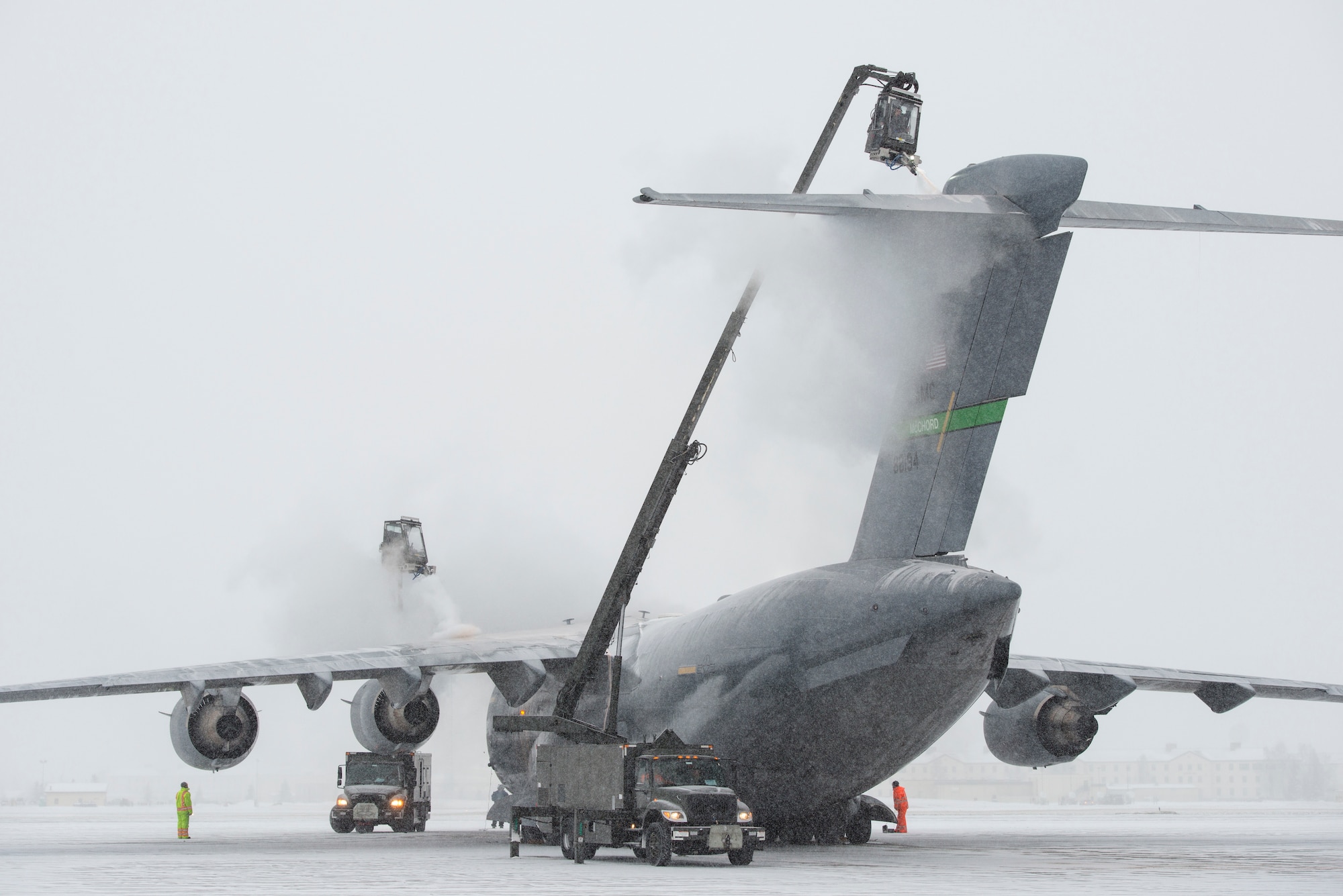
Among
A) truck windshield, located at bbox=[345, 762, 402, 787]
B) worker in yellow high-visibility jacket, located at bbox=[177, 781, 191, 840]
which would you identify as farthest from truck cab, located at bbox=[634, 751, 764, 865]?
worker in yellow high-visibility jacket, located at bbox=[177, 781, 191, 840]

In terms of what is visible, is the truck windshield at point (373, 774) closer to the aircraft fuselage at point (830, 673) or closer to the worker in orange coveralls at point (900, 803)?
the aircraft fuselage at point (830, 673)

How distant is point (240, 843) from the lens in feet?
68.8

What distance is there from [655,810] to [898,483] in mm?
4683

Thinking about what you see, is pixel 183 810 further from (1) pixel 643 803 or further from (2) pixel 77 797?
(2) pixel 77 797

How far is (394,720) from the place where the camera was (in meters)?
21.0

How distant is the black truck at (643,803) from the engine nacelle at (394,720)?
4.38 m

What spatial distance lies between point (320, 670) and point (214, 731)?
68.1 inches

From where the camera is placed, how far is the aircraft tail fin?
14938 millimetres

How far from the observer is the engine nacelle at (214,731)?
19.2 meters

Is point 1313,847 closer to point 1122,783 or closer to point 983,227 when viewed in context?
point 983,227

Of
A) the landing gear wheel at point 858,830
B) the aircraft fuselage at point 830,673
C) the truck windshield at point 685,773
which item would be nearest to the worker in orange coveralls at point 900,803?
the landing gear wheel at point 858,830

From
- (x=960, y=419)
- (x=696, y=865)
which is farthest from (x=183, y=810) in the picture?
(x=960, y=419)

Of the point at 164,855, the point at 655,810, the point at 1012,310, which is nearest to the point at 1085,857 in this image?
the point at 655,810

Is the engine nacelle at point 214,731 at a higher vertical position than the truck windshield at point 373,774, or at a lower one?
higher
